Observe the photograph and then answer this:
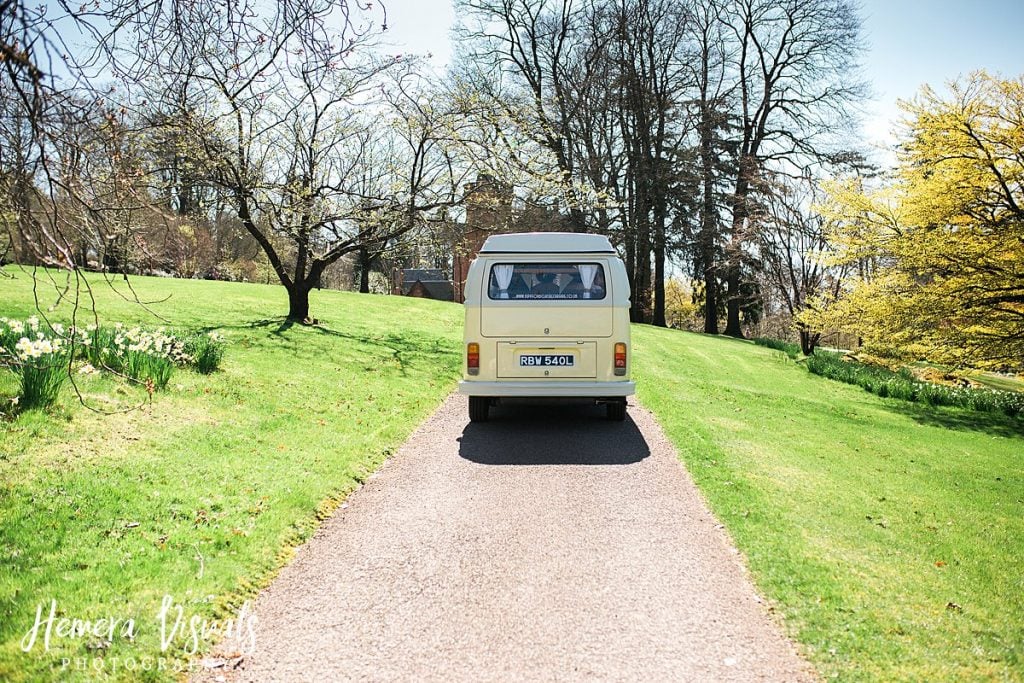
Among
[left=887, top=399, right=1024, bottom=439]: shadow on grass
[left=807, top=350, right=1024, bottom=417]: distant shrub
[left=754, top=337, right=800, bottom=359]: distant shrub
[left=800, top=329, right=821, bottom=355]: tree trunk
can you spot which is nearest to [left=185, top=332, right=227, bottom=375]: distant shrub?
[left=887, top=399, right=1024, bottom=439]: shadow on grass

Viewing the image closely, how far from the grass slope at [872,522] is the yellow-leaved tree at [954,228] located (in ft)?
6.16

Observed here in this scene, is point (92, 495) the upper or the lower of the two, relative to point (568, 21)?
lower

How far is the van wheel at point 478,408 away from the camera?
8.76 metres

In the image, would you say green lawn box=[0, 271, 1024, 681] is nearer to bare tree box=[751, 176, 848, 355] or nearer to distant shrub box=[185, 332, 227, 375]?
distant shrub box=[185, 332, 227, 375]

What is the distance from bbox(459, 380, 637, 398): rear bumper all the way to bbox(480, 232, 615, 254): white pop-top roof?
1643 millimetres

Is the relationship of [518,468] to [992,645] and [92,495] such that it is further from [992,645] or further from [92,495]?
[992,645]

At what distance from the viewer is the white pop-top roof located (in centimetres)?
840

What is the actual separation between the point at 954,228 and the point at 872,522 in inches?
402

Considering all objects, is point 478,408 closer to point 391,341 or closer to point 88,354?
point 88,354

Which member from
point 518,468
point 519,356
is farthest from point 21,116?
point 519,356

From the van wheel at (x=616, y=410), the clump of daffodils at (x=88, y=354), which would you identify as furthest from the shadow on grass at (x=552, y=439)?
the clump of daffodils at (x=88, y=354)

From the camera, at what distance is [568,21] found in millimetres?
29344

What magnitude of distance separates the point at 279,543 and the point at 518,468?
8.88 ft

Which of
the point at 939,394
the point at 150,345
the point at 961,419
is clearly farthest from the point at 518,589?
the point at 939,394
